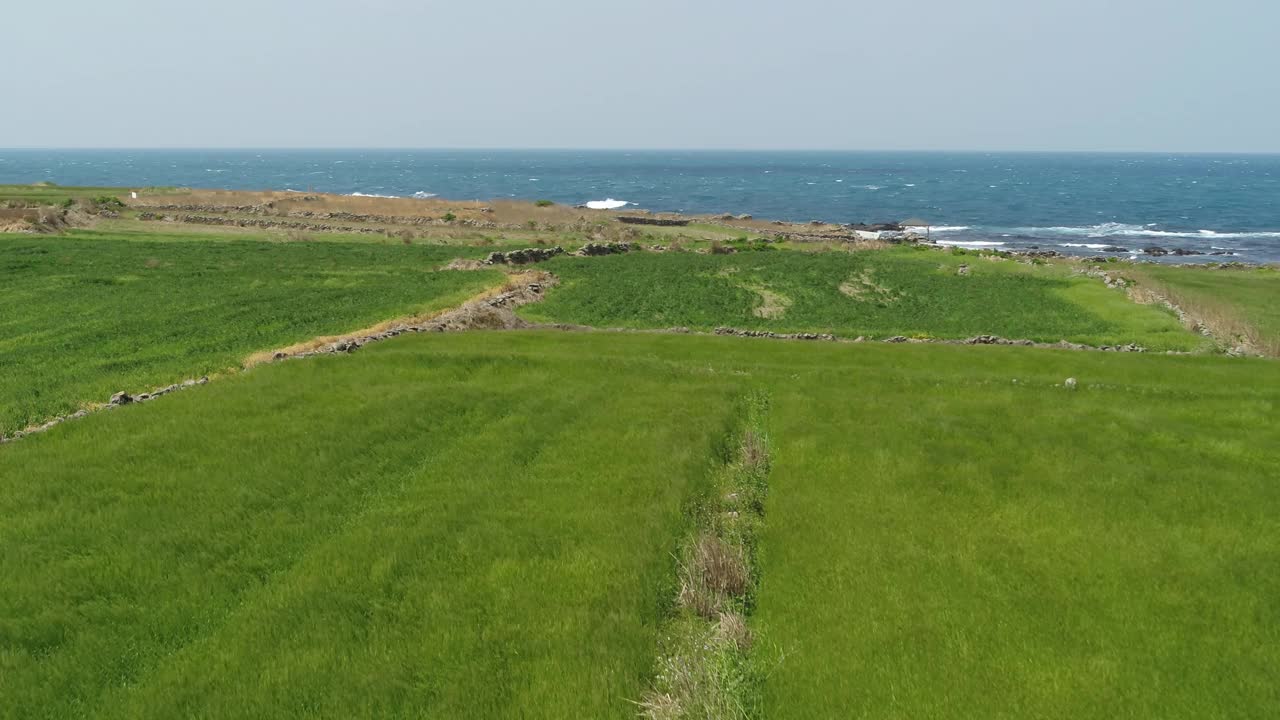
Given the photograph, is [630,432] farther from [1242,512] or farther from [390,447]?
[1242,512]

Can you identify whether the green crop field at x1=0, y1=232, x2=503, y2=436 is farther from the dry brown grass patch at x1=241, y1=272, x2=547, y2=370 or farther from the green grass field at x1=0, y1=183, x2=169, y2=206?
the green grass field at x1=0, y1=183, x2=169, y2=206

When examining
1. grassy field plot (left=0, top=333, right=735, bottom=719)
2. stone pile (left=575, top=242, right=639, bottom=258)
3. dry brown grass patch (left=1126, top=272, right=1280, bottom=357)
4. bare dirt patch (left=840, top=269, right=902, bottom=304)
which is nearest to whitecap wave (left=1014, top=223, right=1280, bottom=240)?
dry brown grass patch (left=1126, top=272, right=1280, bottom=357)

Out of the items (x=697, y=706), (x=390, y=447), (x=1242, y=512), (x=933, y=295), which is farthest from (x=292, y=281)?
(x=1242, y=512)

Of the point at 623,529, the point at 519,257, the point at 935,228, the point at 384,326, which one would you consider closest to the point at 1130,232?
the point at 935,228

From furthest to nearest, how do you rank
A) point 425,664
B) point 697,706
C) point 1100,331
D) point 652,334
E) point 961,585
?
point 1100,331, point 652,334, point 961,585, point 425,664, point 697,706

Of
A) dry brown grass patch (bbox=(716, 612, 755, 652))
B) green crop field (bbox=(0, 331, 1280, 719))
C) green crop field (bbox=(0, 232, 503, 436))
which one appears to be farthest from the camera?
green crop field (bbox=(0, 232, 503, 436))

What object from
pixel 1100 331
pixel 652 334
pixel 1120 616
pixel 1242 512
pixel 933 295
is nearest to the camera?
pixel 1120 616

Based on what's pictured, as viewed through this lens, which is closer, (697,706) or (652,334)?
(697,706)
